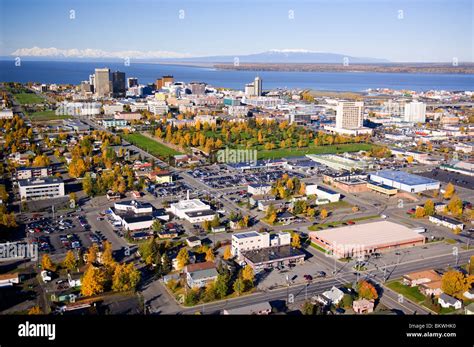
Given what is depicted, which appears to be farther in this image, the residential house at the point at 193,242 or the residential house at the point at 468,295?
the residential house at the point at 193,242

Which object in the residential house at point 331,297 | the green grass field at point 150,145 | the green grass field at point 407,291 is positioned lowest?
the green grass field at point 407,291

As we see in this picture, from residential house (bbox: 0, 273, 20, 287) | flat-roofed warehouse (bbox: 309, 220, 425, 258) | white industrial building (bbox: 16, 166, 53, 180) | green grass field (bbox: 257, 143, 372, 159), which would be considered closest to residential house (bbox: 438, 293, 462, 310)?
flat-roofed warehouse (bbox: 309, 220, 425, 258)

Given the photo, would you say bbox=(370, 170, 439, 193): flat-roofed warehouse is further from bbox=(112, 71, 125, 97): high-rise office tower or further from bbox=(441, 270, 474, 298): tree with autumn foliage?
bbox=(112, 71, 125, 97): high-rise office tower

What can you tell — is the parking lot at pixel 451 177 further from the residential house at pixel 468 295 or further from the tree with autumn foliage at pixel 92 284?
the tree with autumn foliage at pixel 92 284

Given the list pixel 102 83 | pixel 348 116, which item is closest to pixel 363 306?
pixel 348 116

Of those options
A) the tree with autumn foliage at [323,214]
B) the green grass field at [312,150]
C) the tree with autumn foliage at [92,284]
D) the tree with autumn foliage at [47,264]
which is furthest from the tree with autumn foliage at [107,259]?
the green grass field at [312,150]

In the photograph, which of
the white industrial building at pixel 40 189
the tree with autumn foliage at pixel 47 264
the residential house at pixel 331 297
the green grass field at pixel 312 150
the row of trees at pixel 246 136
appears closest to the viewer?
the residential house at pixel 331 297

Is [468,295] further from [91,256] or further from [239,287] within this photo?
[91,256]

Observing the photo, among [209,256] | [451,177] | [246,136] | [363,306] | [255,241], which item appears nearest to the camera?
[363,306]
